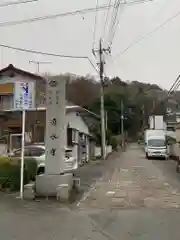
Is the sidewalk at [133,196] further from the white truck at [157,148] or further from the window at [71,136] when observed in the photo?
the white truck at [157,148]

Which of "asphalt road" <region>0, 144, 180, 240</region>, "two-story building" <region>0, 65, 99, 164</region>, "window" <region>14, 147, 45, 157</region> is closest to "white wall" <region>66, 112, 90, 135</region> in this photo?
"two-story building" <region>0, 65, 99, 164</region>

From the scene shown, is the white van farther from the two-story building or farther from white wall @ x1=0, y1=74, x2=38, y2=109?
white wall @ x1=0, y1=74, x2=38, y2=109

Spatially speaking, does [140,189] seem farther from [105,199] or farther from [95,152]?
[95,152]

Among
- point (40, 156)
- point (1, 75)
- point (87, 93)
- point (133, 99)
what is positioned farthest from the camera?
point (133, 99)

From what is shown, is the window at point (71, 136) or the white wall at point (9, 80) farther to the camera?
the white wall at point (9, 80)

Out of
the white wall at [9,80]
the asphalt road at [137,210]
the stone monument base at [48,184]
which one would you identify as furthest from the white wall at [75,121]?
the stone monument base at [48,184]

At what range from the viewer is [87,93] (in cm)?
6247

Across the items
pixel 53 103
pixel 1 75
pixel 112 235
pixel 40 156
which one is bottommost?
pixel 112 235

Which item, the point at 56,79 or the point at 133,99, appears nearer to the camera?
the point at 56,79

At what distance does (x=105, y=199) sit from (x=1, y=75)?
26554mm

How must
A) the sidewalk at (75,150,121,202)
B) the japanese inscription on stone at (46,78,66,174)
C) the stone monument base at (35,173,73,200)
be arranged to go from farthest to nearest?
the sidewalk at (75,150,121,202) < the japanese inscription on stone at (46,78,66,174) < the stone monument base at (35,173,73,200)

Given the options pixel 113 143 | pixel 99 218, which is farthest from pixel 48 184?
pixel 113 143

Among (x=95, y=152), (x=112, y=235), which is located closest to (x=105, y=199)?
(x=112, y=235)

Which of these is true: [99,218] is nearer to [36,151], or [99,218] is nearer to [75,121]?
[36,151]
